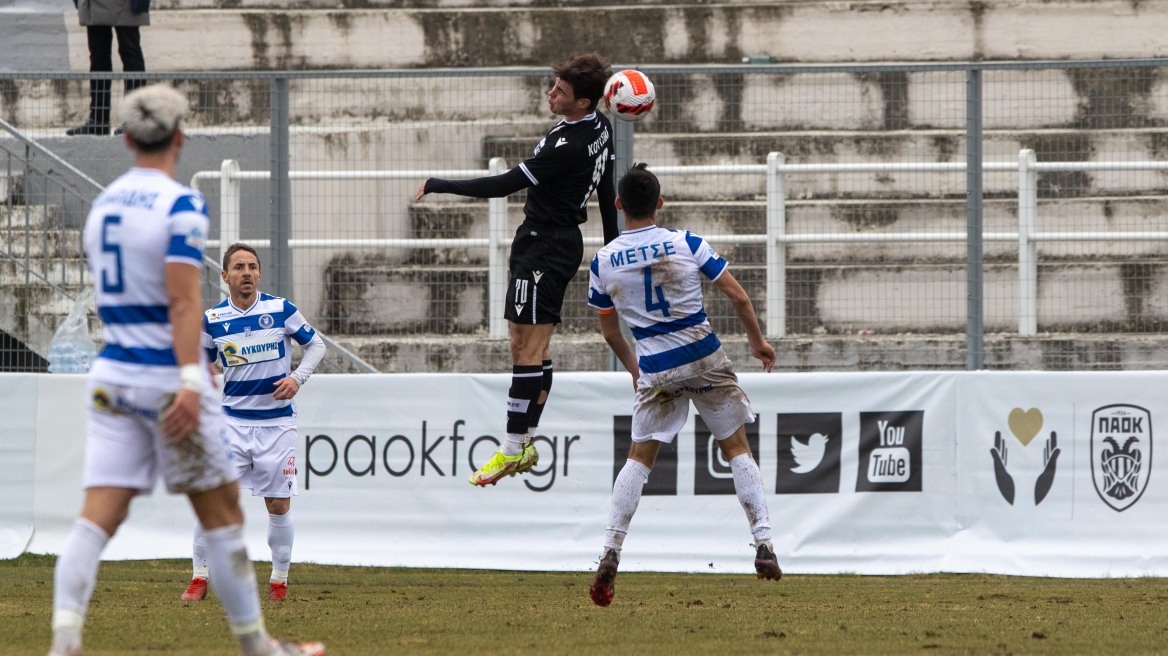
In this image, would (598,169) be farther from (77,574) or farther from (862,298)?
(77,574)

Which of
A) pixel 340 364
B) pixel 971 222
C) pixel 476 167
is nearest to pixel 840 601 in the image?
pixel 971 222

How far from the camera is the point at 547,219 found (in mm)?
9062

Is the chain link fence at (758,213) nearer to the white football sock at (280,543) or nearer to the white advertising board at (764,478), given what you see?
the white advertising board at (764,478)

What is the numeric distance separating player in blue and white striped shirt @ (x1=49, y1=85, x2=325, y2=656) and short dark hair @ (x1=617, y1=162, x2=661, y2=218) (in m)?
3.19

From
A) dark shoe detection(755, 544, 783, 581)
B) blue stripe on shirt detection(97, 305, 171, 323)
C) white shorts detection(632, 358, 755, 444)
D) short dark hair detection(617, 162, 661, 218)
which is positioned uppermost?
short dark hair detection(617, 162, 661, 218)

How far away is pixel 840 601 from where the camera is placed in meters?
9.32

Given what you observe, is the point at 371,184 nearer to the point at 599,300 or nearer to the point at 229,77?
the point at 229,77

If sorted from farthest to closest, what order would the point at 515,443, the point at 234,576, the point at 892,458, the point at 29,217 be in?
the point at 29,217 → the point at 892,458 → the point at 515,443 → the point at 234,576

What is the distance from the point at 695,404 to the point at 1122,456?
453cm

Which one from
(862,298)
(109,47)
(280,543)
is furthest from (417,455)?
(109,47)

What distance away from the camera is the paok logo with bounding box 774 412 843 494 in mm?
11789

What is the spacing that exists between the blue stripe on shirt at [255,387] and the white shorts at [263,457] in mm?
190

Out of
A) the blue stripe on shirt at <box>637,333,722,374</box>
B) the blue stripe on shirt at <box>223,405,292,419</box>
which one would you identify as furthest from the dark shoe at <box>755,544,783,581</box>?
the blue stripe on shirt at <box>223,405,292,419</box>

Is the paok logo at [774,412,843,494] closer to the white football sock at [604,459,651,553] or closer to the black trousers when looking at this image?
the white football sock at [604,459,651,553]
